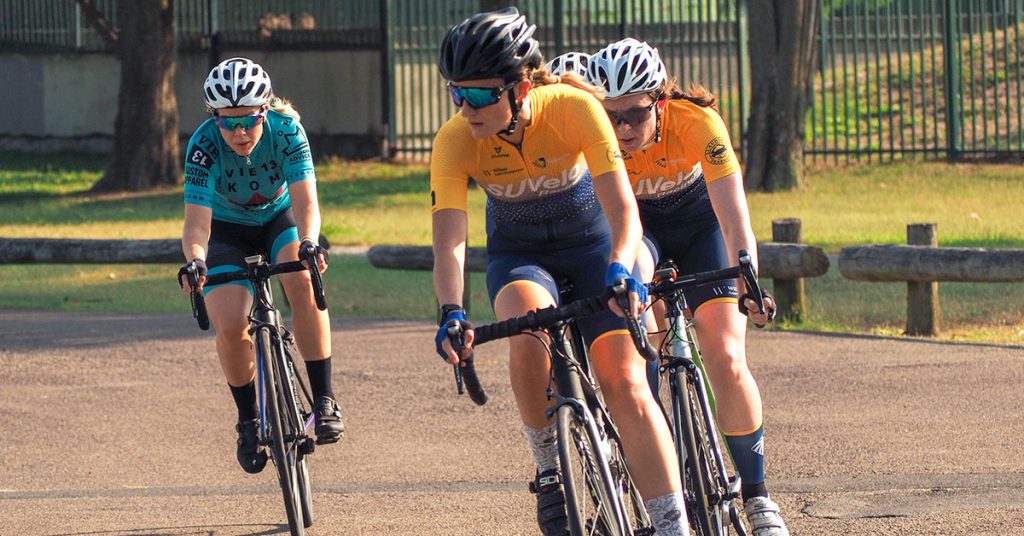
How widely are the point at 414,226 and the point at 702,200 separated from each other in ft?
45.6

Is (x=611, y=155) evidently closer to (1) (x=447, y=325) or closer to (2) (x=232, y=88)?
(1) (x=447, y=325)

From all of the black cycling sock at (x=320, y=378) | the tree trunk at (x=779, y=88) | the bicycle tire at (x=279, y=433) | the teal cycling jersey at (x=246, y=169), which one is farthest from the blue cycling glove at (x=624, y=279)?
the tree trunk at (x=779, y=88)

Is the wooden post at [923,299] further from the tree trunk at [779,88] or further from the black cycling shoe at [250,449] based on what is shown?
the tree trunk at [779,88]

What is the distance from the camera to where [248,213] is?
729 cm

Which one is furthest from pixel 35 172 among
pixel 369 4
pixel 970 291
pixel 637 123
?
pixel 637 123

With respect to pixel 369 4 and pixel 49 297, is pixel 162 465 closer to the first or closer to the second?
pixel 49 297

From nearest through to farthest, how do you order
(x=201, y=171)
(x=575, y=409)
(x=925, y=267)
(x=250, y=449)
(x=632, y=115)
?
(x=575, y=409) → (x=632, y=115) → (x=201, y=171) → (x=250, y=449) → (x=925, y=267)

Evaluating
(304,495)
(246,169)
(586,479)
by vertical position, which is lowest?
(304,495)

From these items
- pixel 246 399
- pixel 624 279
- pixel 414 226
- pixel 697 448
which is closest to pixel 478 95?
pixel 624 279

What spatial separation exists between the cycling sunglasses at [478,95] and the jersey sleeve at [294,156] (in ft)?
6.48

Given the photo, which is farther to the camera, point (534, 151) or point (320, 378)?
point (320, 378)

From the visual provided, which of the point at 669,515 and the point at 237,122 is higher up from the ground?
the point at 237,122

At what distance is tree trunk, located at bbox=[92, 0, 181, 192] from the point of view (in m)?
25.9

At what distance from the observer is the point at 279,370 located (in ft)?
22.4
